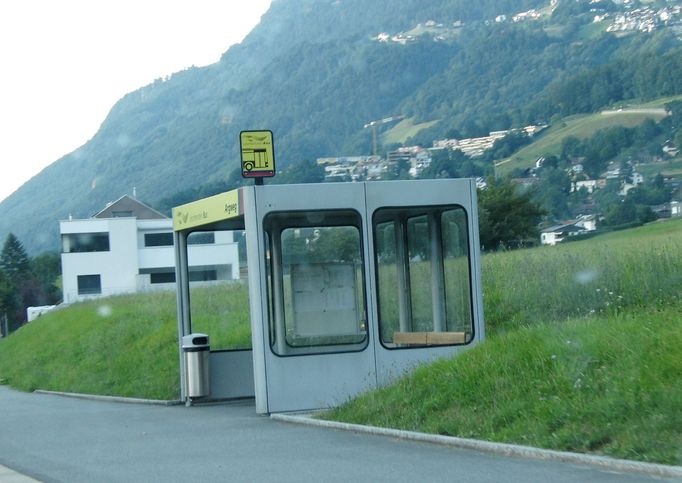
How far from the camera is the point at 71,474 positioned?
1016cm

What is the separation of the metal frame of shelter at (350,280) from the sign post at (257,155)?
0.51m

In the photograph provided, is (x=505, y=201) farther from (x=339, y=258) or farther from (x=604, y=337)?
(x=604, y=337)

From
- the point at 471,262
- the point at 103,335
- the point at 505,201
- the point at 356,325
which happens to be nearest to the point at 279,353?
the point at 356,325

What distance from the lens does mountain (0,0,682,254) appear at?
91938 millimetres

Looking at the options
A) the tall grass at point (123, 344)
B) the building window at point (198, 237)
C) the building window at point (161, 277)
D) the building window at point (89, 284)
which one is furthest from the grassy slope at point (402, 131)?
the building window at point (198, 237)

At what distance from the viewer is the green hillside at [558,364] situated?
9.23m

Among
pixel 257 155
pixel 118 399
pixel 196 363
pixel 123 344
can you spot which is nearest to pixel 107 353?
pixel 123 344

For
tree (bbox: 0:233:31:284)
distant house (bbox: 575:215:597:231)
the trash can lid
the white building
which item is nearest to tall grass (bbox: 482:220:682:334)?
the trash can lid

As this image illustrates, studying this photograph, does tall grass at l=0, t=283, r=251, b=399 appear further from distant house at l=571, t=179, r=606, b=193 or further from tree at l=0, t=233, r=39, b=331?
tree at l=0, t=233, r=39, b=331

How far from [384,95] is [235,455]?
10775cm

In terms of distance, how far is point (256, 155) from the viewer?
15.4 meters

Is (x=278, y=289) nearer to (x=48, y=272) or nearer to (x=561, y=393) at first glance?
(x=561, y=393)

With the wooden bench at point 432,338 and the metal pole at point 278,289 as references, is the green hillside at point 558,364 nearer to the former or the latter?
the wooden bench at point 432,338

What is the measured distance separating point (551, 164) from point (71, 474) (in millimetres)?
59217
